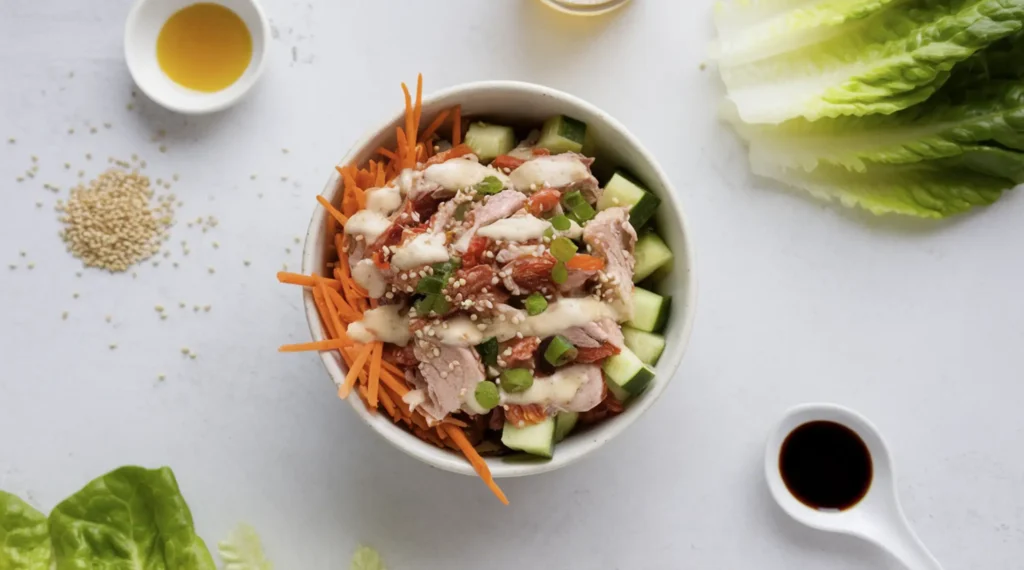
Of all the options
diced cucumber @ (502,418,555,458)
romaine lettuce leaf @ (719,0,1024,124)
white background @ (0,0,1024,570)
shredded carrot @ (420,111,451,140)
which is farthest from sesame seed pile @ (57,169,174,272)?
romaine lettuce leaf @ (719,0,1024,124)

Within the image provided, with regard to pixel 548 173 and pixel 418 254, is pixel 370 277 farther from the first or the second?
pixel 548 173

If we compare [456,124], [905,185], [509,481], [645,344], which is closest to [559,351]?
[645,344]

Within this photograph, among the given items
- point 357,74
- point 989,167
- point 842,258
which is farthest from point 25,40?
point 989,167

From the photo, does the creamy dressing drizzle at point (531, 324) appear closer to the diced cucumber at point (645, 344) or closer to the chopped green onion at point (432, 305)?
the chopped green onion at point (432, 305)

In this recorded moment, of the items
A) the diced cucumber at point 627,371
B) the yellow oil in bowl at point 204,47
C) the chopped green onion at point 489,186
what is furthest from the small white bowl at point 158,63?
the diced cucumber at point 627,371

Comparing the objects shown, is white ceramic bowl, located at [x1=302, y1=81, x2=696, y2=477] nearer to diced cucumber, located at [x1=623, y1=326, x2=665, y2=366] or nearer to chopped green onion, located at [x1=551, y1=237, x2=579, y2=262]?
diced cucumber, located at [x1=623, y1=326, x2=665, y2=366]

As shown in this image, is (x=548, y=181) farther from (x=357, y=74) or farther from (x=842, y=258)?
(x=842, y=258)
